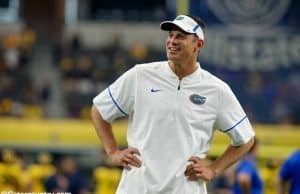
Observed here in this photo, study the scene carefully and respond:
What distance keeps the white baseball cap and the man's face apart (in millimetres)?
27

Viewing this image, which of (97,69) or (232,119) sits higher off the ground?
(232,119)

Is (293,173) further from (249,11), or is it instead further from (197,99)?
(249,11)

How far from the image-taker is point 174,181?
605 cm

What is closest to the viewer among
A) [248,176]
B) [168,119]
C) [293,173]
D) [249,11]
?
[168,119]

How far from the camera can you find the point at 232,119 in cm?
623

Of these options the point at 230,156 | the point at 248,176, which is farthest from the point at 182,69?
the point at 248,176

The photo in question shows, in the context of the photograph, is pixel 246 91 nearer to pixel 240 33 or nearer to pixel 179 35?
pixel 240 33

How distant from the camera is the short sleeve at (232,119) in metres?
6.21

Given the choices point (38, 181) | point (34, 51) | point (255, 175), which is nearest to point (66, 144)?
point (38, 181)

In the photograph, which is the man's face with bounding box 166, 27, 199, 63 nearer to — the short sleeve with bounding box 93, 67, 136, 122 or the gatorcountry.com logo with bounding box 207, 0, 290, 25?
the short sleeve with bounding box 93, 67, 136, 122

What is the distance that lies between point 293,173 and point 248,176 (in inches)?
63.2

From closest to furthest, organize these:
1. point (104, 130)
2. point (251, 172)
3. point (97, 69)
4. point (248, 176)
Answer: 1. point (104, 130)
2. point (248, 176)
3. point (251, 172)
4. point (97, 69)

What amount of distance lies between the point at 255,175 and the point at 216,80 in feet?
14.6

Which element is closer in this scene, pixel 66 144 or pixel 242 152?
pixel 242 152
